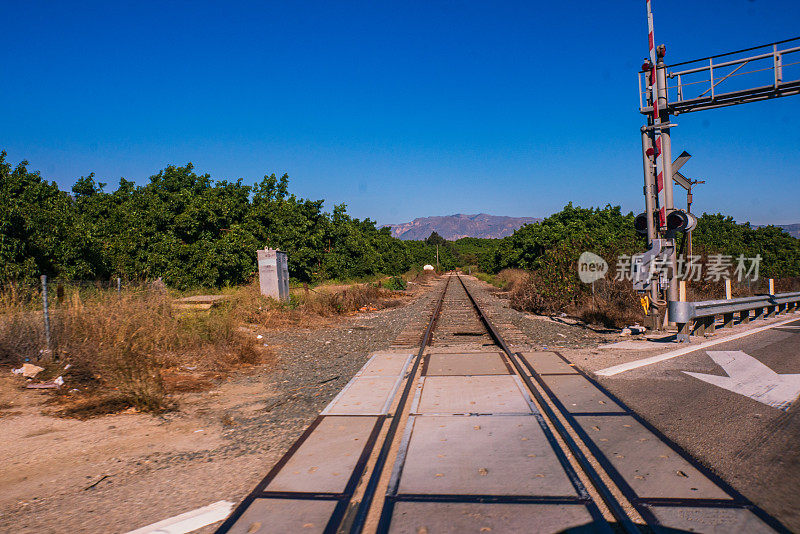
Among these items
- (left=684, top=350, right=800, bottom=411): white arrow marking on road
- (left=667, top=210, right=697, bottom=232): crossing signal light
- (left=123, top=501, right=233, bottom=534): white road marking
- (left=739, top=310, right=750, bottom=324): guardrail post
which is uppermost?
(left=667, top=210, right=697, bottom=232): crossing signal light

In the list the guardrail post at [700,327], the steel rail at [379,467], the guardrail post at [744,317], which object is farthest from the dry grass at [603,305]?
the steel rail at [379,467]

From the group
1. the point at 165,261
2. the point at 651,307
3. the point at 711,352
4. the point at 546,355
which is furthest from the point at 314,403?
the point at 165,261

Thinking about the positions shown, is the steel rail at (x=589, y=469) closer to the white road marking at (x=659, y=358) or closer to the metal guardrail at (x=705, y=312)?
the white road marking at (x=659, y=358)

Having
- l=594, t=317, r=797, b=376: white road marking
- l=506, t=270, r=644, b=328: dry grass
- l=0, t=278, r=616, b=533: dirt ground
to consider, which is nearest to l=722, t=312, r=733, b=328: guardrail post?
l=594, t=317, r=797, b=376: white road marking

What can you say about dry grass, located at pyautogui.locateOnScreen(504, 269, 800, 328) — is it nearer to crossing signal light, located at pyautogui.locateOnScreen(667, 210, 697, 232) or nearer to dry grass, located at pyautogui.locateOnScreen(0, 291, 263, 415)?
crossing signal light, located at pyautogui.locateOnScreen(667, 210, 697, 232)

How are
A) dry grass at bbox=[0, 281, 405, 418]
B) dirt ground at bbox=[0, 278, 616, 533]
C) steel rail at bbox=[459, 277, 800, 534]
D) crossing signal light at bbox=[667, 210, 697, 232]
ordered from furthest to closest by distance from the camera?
crossing signal light at bbox=[667, 210, 697, 232] → dry grass at bbox=[0, 281, 405, 418] → dirt ground at bbox=[0, 278, 616, 533] → steel rail at bbox=[459, 277, 800, 534]

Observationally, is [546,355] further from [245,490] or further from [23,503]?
[23,503]

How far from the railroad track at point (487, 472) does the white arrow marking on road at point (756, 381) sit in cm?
174

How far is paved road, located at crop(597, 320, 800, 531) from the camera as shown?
3535 millimetres

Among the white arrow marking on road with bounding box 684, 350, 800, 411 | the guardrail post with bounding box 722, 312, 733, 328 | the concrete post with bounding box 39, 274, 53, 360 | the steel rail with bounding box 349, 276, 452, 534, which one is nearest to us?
the steel rail with bounding box 349, 276, 452, 534

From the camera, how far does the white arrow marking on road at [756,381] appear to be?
5660mm

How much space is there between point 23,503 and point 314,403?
9.89ft

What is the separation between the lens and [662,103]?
1080 centimetres

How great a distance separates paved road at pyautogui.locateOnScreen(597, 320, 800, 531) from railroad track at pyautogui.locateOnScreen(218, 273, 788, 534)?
0.21m
